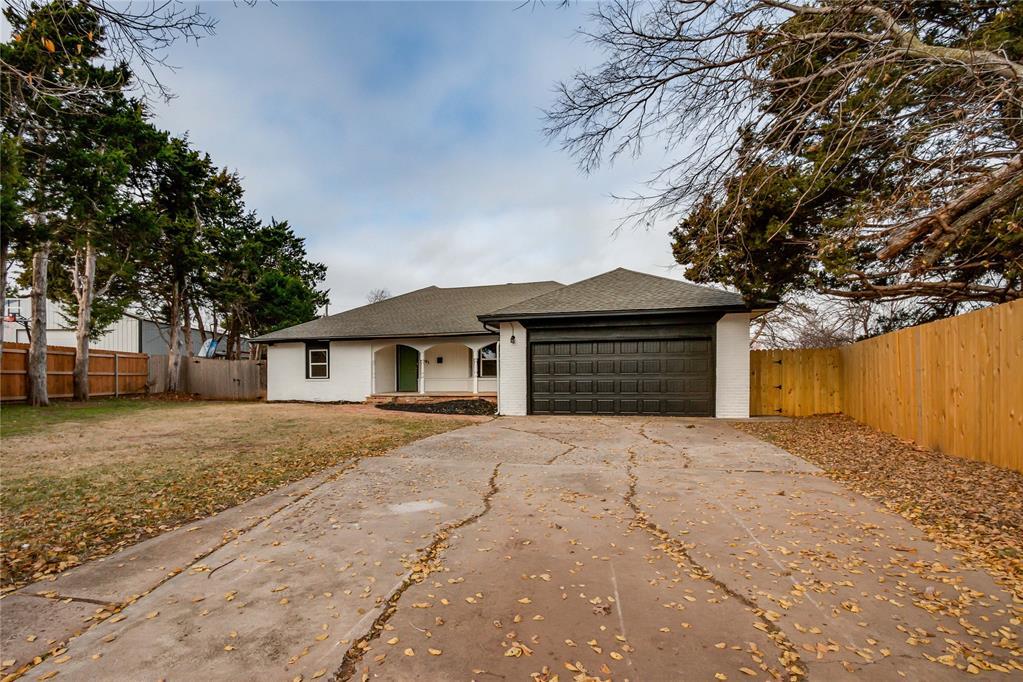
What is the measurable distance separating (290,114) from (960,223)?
9.10m

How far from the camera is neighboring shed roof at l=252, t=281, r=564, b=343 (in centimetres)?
1575

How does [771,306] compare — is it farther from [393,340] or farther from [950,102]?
[393,340]

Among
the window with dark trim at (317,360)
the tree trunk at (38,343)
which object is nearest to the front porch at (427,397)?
the window with dark trim at (317,360)

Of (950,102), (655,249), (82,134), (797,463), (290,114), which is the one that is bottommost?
(797,463)

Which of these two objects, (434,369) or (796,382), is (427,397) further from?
(796,382)

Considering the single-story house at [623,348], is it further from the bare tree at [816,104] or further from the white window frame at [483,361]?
the bare tree at [816,104]

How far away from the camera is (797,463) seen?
570cm

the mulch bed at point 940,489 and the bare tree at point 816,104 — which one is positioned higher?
the bare tree at point 816,104

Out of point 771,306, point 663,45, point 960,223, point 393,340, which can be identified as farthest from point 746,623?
point 393,340

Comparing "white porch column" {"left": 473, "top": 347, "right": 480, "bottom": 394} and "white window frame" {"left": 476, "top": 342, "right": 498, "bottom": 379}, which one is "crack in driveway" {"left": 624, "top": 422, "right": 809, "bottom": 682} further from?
"white window frame" {"left": 476, "top": 342, "right": 498, "bottom": 379}

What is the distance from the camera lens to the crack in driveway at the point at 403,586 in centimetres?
193

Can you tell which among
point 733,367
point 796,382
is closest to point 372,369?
point 733,367

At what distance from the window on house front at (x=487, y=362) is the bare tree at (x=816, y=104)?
1089 cm

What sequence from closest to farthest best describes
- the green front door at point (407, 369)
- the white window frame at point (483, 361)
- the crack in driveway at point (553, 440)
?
the crack in driveway at point (553, 440), the white window frame at point (483, 361), the green front door at point (407, 369)
